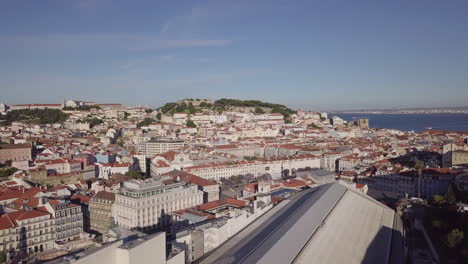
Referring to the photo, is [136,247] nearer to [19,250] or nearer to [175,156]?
[19,250]

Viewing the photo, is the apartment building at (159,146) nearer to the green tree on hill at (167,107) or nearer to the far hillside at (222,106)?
the far hillside at (222,106)

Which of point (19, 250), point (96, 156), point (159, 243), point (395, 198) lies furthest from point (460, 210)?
point (96, 156)

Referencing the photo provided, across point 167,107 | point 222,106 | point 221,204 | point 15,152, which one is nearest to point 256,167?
point 221,204

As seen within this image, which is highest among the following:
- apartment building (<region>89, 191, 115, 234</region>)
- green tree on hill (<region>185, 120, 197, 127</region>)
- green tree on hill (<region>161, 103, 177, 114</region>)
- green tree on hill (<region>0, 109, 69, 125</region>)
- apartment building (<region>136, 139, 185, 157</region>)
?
green tree on hill (<region>161, 103, 177, 114</region>)

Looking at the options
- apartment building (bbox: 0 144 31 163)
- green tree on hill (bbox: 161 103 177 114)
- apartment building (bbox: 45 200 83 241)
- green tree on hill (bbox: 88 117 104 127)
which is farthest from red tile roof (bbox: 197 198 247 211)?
green tree on hill (bbox: 161 103 177 114)

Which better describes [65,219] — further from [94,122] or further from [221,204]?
[94,122]

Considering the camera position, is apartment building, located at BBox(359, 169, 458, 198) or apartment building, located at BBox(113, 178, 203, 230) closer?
apartment building, located at BBox(113, 178, 203, 230)

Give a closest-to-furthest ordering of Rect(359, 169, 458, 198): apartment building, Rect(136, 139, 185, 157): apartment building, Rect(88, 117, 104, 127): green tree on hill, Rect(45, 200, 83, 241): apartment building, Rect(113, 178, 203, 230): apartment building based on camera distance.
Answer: Rect(45, 200, 83, 241): apartment building, Rect(113, 178, 203, 230): apartment building, Rect(359, 169, 458, 198): apartment building, Rect(136, 139, 185, 157): apartment building, Rect(88, 117, 104, 127): green tree on hill

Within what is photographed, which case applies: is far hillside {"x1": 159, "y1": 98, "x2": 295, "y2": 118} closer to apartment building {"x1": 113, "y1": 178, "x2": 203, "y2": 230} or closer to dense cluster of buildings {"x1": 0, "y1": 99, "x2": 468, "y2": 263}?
dense cluster of buildings {"x1": 0, "y1": 99, "x2": 468, "y2": 263}

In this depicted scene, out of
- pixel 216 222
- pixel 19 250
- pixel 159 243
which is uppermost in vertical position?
pixel 159 243
